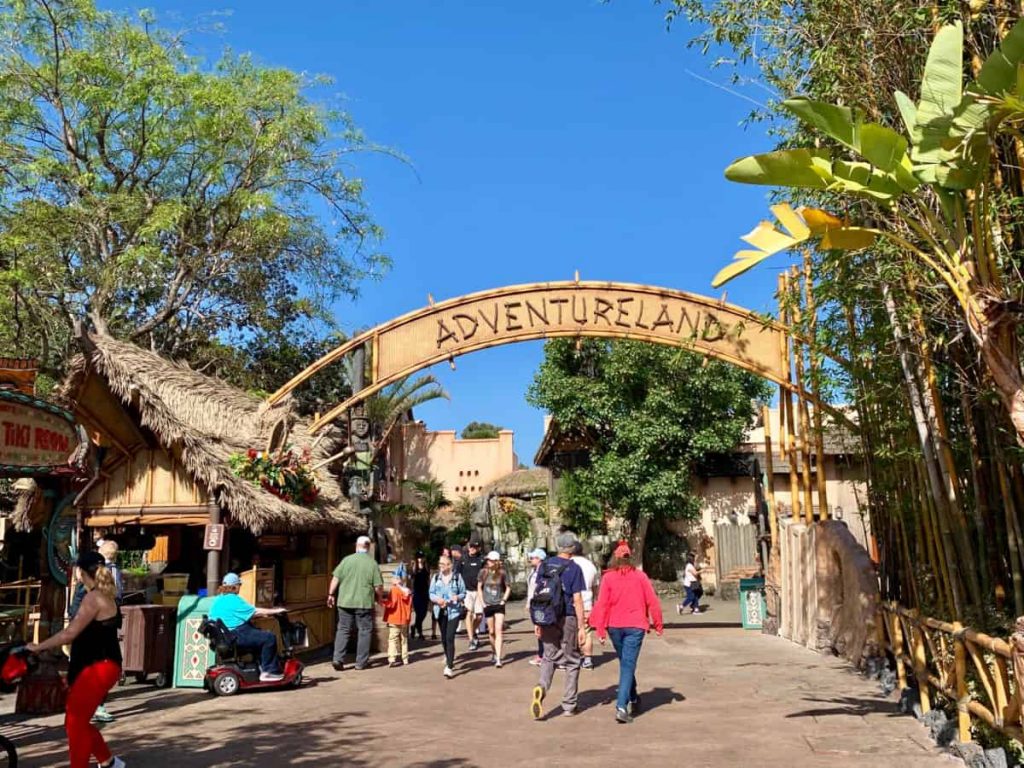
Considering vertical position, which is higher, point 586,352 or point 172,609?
point 586,352

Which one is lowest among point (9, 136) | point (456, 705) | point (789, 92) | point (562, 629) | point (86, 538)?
point (456, 705)

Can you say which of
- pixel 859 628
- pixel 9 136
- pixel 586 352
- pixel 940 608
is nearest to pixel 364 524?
pixel 859 628

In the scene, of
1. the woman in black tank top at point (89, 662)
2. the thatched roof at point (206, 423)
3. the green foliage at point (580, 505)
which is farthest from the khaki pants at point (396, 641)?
the green foliage at point (580, 505)

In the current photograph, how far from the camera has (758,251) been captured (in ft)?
20.6

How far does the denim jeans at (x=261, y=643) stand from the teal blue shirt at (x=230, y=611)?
7cm

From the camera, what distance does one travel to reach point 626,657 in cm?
841

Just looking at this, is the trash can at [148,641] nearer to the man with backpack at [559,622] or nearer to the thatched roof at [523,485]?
the man with backpack at [559,622]

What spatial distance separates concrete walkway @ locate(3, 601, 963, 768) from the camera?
6.96m

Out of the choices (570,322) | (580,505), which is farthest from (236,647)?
(580,505)

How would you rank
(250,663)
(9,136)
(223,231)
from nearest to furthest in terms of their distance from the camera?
1. (250,663)
2. (9,136)
3. (223,231)

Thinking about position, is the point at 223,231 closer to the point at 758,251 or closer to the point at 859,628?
the point at 859,628

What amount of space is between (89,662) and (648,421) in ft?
69.8

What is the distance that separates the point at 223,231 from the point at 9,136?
4624mm

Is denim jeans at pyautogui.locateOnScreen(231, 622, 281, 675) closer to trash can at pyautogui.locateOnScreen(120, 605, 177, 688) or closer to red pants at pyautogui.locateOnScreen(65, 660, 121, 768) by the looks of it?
trash can at pyautogui.locateOnScreen(120, 605, 177, 688)
